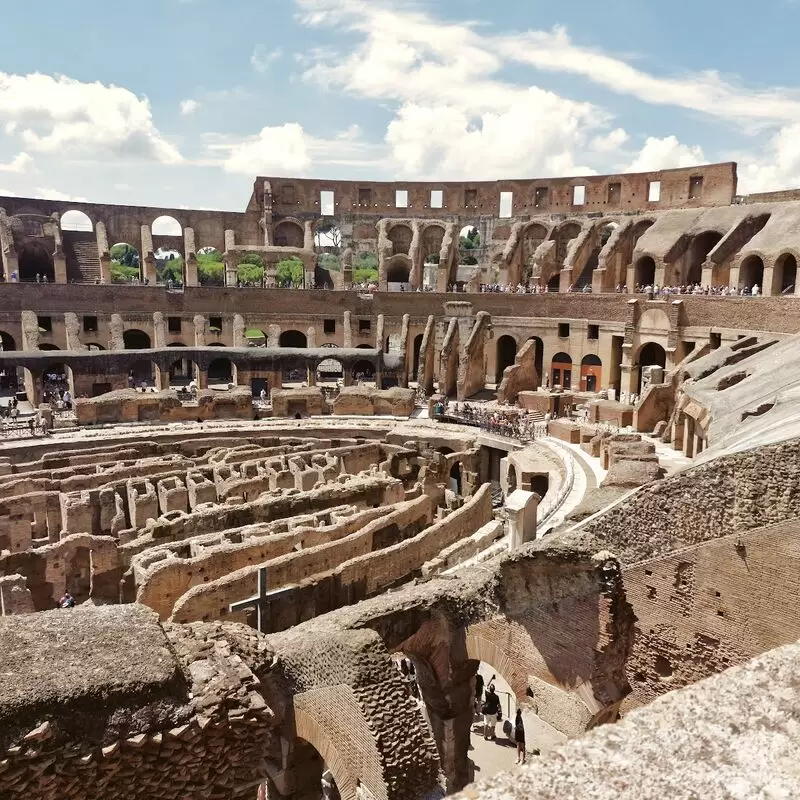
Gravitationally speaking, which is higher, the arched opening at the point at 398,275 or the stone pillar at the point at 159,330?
the arched opening at the point at 398,275

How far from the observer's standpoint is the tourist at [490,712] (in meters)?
12.0

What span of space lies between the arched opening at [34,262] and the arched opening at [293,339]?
14.2 m

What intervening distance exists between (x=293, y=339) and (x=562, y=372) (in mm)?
16051

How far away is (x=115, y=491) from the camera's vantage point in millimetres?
20359

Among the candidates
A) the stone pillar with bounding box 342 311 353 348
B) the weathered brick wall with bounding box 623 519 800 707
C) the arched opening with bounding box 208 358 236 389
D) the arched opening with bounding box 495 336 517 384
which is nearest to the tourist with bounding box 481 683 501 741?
the weathered brick wall with bounding box 623 519 800 707

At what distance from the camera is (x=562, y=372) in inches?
1489

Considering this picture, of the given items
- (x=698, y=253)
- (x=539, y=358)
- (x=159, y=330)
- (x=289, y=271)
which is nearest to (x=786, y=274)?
(x=698, y=253)

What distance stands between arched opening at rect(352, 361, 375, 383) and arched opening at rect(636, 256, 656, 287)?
642 inches

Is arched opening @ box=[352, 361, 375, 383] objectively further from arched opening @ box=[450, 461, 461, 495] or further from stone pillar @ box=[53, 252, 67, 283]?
stone pillar @ box=[53, 252, 67, 283]

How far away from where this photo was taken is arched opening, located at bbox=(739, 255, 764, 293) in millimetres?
33969

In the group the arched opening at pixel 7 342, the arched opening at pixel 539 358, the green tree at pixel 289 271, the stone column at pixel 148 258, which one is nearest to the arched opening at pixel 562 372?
the arched opening at pixel 539 358

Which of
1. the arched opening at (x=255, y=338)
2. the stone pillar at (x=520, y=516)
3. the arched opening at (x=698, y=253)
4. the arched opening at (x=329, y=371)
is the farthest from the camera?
the arched opening at (x=255, y=338)

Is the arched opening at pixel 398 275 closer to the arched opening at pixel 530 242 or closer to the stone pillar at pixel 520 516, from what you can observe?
the arched opening at pixel 530 242

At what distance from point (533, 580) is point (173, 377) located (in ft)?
108
